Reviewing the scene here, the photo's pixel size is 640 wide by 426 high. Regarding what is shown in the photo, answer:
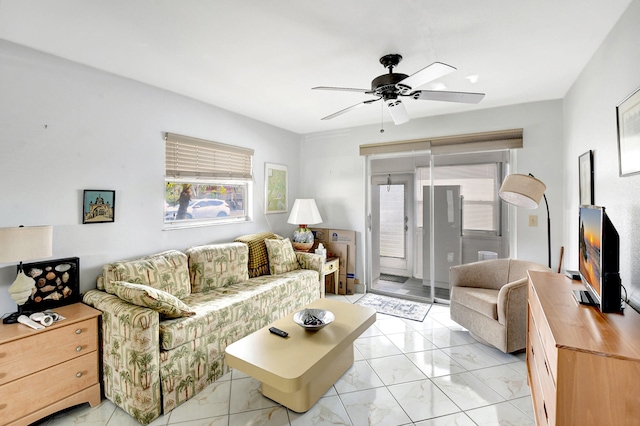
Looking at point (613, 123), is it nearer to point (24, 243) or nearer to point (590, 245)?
point (590, 245)

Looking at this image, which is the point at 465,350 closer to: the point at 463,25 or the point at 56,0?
the point at 463,25

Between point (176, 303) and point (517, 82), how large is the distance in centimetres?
351

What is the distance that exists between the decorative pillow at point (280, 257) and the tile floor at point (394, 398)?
134 cm

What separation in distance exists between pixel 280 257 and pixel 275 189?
47.3 inches

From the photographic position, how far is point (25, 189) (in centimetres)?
207

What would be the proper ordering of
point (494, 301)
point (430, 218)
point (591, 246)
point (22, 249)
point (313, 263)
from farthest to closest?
point (430, 218) → point (313, 263) → point (494, 301) → point (22, 249) → point (591, 246)

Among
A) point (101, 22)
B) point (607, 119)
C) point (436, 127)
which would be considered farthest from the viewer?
point (436, 127)

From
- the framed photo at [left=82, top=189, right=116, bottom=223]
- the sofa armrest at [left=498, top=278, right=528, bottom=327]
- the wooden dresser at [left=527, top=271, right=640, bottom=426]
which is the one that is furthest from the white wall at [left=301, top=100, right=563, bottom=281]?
the framed photo at [left=82, top=189, right=116, bottom=223]

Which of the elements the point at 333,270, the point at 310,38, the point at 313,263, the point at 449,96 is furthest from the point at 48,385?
the point at 449,96

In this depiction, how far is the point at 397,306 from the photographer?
12.6ft

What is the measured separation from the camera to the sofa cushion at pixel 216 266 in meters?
2.90

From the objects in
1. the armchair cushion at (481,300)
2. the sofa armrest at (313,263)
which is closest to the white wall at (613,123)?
the armchair cushion at (481,300)

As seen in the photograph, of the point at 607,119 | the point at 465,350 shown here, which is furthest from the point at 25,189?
the point at 607,119

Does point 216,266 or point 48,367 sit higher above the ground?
point 216,266
